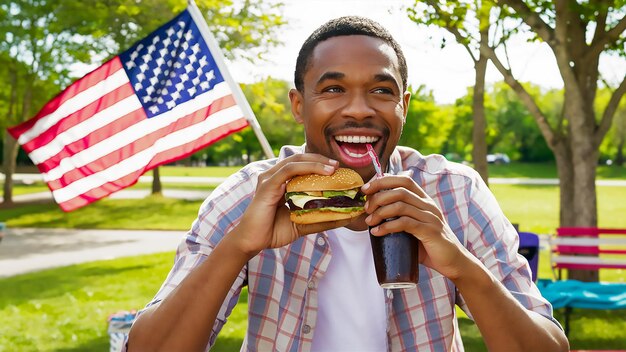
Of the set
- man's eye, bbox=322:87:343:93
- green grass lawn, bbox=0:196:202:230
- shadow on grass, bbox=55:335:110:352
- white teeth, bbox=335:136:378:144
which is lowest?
shadow on grass, bbox=55:335:110:352

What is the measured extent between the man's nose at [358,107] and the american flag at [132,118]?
3600 millimetres

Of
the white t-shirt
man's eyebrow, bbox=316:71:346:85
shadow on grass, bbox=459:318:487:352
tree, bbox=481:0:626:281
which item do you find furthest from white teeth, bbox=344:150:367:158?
tree, bbox=481:0:626:281

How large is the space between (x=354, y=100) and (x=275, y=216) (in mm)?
478

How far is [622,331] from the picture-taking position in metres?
8.44

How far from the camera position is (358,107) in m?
2.46

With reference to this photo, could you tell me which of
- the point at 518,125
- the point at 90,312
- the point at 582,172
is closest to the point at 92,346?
the point at 90,312

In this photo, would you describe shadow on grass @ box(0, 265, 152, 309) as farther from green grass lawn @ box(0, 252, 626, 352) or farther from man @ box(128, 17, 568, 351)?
man @ box(128, 17, 568, 351)

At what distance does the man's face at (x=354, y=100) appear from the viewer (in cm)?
247

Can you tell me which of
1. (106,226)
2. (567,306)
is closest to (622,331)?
(567,306)

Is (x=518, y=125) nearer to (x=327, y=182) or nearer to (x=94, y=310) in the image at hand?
(x=94, y=310)

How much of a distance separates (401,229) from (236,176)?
2.89ft

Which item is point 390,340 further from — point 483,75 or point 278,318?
point 483,75

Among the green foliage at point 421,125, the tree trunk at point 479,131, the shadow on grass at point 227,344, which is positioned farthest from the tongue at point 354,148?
the green foliage at point 421,125

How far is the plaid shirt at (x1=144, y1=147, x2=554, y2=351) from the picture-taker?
2.60 meters
